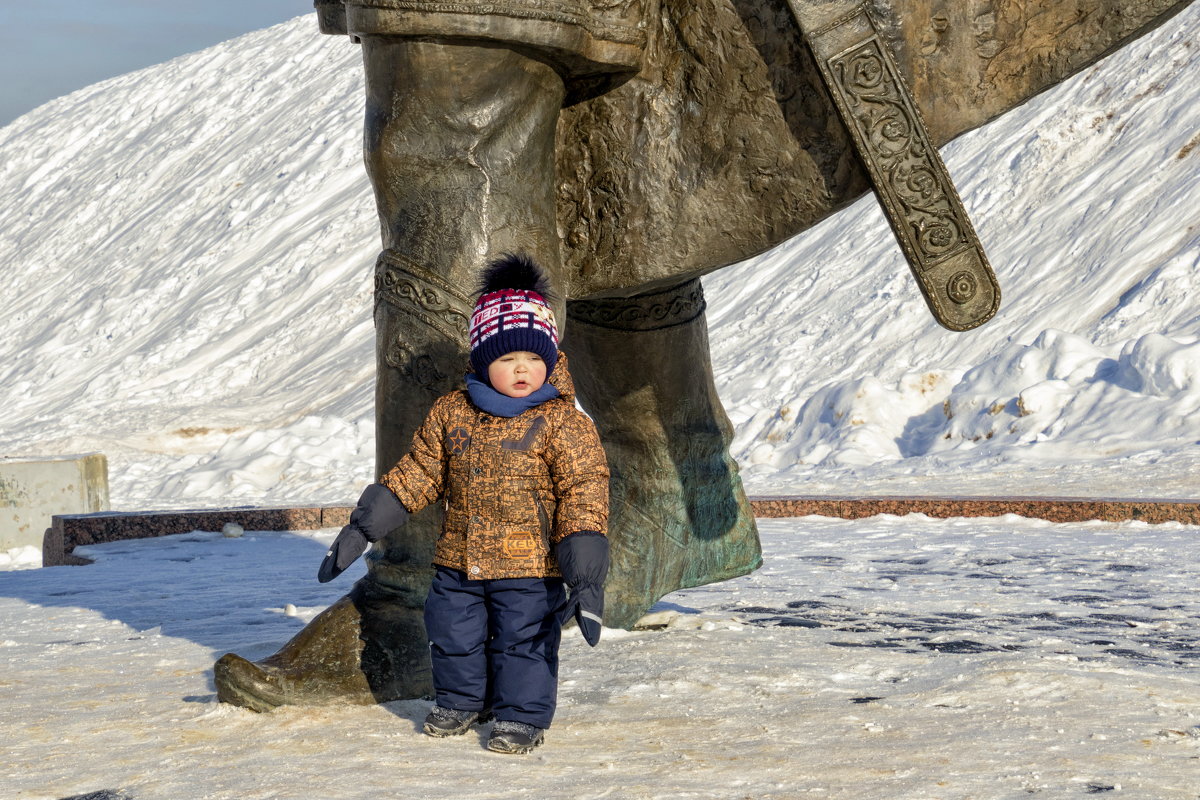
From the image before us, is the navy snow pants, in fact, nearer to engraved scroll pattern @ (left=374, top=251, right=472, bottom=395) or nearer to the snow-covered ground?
the snow-covered ground

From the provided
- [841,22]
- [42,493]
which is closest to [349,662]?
[841,22]

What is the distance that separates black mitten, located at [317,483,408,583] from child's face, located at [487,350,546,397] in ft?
0.91

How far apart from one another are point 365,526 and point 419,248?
1.67ft

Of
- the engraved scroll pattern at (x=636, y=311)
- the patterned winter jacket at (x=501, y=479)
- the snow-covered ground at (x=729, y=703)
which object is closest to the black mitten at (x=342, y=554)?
the patterned winter jacket at (x=501, y=479)

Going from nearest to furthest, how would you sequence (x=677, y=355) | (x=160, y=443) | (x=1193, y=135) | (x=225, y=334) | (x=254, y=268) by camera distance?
(x=677, y=355) < (x=1193, y=135) < (x=160, y=443) < (x=225, y=334) < (x=254, y=268)

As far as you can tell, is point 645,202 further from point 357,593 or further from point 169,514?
point 169,514

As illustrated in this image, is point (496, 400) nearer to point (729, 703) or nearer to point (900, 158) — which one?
point (729, 703)

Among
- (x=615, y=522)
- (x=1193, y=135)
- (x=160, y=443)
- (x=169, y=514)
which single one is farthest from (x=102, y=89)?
(x=615, y=522)

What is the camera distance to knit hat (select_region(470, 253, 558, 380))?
248 centimetres

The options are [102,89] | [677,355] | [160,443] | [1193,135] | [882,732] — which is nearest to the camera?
[882,732]

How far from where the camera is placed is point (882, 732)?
234 cm

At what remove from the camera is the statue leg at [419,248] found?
99.4 inches

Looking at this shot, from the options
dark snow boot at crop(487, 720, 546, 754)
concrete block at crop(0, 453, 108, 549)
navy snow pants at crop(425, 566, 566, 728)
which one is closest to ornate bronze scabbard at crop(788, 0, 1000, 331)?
navy snow pants at crop(425, 566, 566, 728)

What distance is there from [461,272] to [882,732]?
1.08 metres
